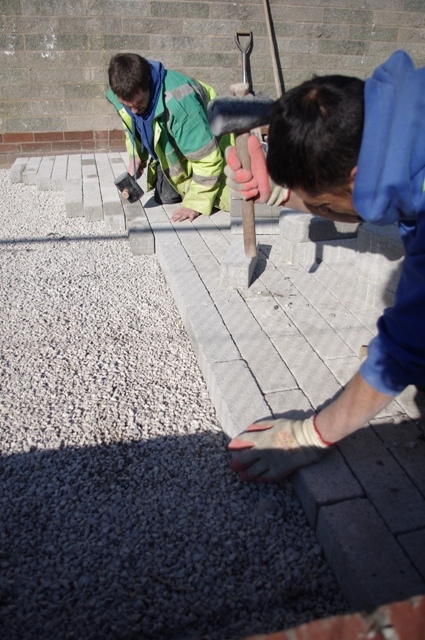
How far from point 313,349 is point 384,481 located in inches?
38.6

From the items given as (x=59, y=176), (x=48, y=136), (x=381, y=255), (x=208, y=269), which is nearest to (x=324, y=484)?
(x=381, y=255)

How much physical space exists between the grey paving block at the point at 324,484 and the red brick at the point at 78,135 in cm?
709

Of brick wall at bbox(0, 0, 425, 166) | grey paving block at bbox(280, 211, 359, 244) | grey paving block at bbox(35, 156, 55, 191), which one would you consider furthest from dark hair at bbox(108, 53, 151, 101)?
brick wall at bbox(0, 0, 425, 166)

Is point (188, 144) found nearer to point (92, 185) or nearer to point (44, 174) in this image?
point (92, 185)

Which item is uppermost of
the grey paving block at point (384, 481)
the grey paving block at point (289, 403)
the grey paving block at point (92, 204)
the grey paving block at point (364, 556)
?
the grey paving block at point (92, 204)

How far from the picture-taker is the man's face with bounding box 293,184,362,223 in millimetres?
1719

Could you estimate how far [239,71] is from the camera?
8.33 m

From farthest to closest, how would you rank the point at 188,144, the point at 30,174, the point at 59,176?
the point at 30,174 → the point at 59,176 → the point at 188,144

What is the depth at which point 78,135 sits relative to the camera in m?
8.20

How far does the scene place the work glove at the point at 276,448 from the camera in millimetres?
2137

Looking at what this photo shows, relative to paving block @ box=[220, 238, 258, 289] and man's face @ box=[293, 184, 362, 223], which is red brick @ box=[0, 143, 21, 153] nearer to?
paving block @ box=[220, 238, 258, 289]

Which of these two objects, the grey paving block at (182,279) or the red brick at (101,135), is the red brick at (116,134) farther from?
the grey paving block at (182,279)

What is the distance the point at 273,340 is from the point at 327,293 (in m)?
0.70

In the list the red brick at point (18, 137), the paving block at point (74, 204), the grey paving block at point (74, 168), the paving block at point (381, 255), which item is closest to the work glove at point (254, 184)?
the paving block at point (381, 255)
